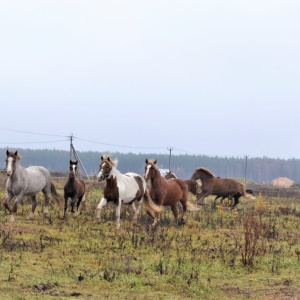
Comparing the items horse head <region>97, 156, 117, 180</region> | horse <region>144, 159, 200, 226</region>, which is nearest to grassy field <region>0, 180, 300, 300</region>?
horse <region>144, 159, 200, 226</region>

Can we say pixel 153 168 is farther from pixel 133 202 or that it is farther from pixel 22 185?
pixel 22 185

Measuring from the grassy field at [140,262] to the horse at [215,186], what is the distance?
8.80 m

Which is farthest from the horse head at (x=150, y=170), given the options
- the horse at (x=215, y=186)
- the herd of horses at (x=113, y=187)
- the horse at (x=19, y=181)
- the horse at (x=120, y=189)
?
the horse at (x=215, y=186)

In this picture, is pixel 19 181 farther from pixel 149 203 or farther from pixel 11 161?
pixel 149 203

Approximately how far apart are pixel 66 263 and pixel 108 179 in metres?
5.20

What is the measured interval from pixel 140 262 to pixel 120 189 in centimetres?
491

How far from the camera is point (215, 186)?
25.4 m

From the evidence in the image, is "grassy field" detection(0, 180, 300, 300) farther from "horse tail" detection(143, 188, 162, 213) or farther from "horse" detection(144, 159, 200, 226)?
"horse" detection(144, 159, 200, 226)

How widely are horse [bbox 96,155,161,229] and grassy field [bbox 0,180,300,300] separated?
25.8 inches

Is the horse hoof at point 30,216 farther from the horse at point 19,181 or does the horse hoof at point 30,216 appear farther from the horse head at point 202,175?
the horse head at point 202,175

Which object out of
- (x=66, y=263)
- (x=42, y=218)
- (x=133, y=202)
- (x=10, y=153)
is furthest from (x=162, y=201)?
(x=66, y=263)

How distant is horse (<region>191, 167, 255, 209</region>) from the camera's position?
82.3 feet

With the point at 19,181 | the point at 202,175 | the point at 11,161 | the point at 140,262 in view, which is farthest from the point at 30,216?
the point at 202,175

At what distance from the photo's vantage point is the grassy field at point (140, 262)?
8805 millimetres
